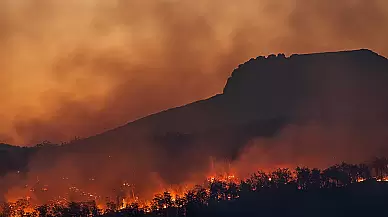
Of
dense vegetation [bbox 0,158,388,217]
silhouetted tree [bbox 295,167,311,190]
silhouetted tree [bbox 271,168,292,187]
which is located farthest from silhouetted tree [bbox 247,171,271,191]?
silhouetted tree [bbox 295,167,311,190]

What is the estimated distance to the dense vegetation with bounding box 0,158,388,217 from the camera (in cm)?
10850

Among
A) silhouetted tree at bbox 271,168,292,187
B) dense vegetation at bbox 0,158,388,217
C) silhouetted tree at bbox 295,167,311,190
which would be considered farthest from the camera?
silhouetted tree at bbox 271,168,292,187

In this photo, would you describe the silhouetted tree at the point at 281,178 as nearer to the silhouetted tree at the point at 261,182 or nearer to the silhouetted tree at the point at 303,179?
the silhouetted tree at the point at 261,182

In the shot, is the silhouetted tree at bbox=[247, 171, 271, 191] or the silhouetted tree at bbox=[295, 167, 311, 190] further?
the silhouetted tree at bbox=[295, 167, 311, 190]

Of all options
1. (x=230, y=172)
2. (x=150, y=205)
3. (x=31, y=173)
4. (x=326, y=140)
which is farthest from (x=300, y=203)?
(x=31, y=173)

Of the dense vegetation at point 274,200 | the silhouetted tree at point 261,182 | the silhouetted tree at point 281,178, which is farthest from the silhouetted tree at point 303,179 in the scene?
the silhouetted tree at point 261,182

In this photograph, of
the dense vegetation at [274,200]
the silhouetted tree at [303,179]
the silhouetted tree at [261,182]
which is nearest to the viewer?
the dense vegetation at [274,200]

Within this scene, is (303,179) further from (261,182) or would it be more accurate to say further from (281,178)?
(261,182)

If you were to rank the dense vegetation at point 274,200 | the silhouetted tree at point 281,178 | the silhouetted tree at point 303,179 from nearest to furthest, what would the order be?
1. the dense vegetation at point 274,200
2. the silhouetted tree at point 303,179
3. the silhouetted tree at point 281,178

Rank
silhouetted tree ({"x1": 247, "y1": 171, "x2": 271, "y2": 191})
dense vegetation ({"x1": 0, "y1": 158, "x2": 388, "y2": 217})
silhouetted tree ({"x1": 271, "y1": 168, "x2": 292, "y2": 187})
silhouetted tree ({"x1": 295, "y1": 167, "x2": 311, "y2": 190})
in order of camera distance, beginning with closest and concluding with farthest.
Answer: dense vegetation ({"x1": 0, "y1": 158, "x2": 388, "y2": 217})
silhouetted tree ({"x1": 247, "y1": 171, "x2": 271, "y2": 191})
silhouetted tree ({"x1": 295, "y1": 167, "x2": 311, "y2": 190})
silhouetted tree ({"x1": 271, "y1": 168, "x2": 292, "y2": 187})

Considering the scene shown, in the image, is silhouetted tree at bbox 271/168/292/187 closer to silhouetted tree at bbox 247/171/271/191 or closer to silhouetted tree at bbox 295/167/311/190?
silhouetted tree at bbox 247/171/271/191

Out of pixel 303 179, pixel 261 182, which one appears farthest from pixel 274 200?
pixel 303 179

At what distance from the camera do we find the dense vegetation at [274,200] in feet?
356

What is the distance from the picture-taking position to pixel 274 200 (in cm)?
11169
